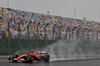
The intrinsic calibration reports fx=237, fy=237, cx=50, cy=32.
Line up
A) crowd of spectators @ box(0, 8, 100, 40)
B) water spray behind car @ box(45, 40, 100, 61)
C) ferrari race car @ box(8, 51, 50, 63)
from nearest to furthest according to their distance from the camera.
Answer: ferrari race car @ box(8, 51, 50, 63) → crowd of spectators @ box(0, 8, 100, 40) → water spray behind car @ box(45, 40, 100, 61)

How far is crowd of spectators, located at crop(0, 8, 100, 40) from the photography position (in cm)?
3042

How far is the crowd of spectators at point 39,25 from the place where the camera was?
30422 mm

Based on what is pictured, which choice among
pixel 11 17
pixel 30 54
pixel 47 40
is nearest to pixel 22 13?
pixel 11 17

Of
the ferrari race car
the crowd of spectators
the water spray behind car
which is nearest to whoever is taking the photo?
the ferrari race car

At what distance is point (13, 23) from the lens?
34.1 m

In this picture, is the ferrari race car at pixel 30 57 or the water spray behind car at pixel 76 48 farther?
the water spray behind car at pixel 76 48

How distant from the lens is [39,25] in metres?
37.6

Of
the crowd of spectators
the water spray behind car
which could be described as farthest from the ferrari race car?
the water spray behind car

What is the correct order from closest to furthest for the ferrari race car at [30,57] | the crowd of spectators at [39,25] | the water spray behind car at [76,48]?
1. the ferrari race car at [30,57]
2. the crowd of spectators at [39,25]
3. the water spray behind car at [76,48]

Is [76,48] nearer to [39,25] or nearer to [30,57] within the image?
[39,25]

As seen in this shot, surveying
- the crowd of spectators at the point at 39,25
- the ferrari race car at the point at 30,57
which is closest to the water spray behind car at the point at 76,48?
the crowd of spectators at the point at 39,25

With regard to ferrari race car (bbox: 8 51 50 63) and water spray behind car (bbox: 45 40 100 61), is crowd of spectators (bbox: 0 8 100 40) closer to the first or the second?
water spray behind car (bbox: 45 40 100 61)

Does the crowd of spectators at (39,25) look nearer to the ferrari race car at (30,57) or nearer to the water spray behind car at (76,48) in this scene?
the water spray behind car at (76,48)

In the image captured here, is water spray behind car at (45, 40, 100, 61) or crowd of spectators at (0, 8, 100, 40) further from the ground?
crowd of spectators at (0, 8, 100, 40)
